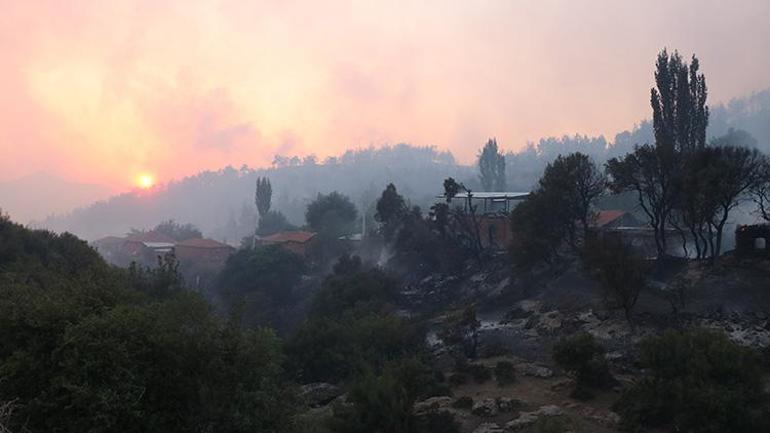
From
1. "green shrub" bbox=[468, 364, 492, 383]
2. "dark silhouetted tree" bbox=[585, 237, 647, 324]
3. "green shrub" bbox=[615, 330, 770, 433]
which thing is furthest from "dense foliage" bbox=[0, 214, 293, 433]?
"dark silhouetted tree" bbox=[585, 237, 647, 324]

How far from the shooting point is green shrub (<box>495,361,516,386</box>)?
2105 cm

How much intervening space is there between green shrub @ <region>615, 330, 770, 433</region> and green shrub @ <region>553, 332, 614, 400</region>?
1.68m

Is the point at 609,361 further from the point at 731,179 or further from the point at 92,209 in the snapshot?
the point at 92,209

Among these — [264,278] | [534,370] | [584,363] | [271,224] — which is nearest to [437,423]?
[584,363]

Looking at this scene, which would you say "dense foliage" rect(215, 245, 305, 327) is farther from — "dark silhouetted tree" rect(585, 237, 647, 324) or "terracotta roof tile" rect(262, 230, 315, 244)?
"dark silhouetted tree" rect(585, 237, 647, 324)

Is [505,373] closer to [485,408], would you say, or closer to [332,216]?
[485,408]

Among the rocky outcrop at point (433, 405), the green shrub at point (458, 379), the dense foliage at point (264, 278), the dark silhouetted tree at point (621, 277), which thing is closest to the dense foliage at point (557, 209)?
the dark silhouetted tree at point (621, 277)

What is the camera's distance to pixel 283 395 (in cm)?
1316

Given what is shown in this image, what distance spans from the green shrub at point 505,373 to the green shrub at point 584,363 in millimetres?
1933

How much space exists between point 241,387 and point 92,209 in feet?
678

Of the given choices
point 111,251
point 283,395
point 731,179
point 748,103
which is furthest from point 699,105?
point 748,103

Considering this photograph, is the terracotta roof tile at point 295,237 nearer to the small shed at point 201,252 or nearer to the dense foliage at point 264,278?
the small shed at point 201,252

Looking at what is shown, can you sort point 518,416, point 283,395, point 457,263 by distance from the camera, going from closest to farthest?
point 283,395 → point 518,416 → point 457,263

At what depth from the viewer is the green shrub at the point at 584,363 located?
19062mm
